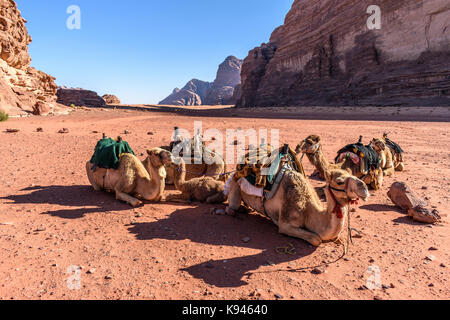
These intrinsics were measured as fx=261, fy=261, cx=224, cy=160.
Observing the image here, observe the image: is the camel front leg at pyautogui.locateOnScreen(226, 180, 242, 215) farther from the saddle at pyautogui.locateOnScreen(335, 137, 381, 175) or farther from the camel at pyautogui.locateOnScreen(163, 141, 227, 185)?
the saddle at pyautogui.locateOnScreen(335, 137, 381, 175)

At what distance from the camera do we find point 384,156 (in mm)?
7484

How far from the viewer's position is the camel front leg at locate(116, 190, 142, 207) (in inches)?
207

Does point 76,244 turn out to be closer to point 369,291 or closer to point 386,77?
point 369,291

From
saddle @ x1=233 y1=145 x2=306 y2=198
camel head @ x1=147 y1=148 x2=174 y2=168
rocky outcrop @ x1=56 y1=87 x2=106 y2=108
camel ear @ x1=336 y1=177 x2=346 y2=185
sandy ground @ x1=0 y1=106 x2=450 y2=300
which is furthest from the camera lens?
rocky outcrop @ x1=56 y1=87 x2=106 y2=108

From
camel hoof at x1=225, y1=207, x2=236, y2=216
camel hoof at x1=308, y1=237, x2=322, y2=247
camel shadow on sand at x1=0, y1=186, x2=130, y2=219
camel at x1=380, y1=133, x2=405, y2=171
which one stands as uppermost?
camel at x1=380, y1=133, x2=405, y2=171

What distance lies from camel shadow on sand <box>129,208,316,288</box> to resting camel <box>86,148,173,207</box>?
71cm

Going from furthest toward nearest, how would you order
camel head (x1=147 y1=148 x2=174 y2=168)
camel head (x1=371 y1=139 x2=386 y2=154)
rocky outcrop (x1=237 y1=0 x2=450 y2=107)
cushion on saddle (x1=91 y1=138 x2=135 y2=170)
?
1. rocky outcrop (x1=237 y1=0 x2=450 y2=107)
2. camel head (x1=371 y1=139 x2=386 y2=154)
3. cushion on saddle (x1=91 y1=138 x2=135 y2=170)
4. camel head (x1=147 y1=148 x2=174 y2=168)

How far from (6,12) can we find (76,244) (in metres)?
31.7

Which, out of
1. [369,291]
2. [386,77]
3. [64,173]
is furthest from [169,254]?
[386,77]

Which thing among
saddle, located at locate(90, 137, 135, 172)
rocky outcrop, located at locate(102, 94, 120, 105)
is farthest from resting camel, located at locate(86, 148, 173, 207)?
rocky outcrop, located at locate(102, 94, 120, 105)

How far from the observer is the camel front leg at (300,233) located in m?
3.78

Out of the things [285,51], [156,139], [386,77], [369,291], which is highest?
[285,51]

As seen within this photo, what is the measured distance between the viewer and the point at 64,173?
300 inches

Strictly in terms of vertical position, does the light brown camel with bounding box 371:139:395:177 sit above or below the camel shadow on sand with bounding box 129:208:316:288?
above
